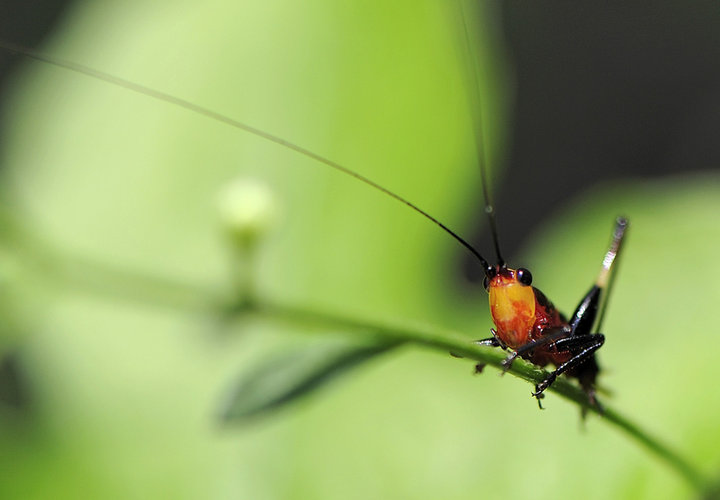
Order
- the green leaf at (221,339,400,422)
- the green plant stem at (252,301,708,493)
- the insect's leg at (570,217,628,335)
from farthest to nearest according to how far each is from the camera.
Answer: the insect's leg at (570,217,628,335) < the green leaf at (221,339,400,422) < the green plant stem at (252,301,708,493)

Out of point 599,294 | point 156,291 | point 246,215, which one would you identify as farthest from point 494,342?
point 156,291

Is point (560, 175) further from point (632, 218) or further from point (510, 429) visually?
point (510, 429)

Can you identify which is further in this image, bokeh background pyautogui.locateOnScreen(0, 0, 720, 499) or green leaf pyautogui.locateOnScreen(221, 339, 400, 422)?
bokeh background pyautogui.locateOnScreen(0, 0, 720, 499)

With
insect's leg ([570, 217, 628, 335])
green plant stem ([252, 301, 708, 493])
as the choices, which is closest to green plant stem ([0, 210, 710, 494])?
green plant stem ([252, 301, 708, 493])

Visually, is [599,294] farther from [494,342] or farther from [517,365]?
[517,365]

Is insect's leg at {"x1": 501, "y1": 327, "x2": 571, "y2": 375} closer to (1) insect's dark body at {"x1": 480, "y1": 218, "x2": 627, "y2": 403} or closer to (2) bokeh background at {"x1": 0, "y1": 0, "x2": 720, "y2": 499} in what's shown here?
(1) insect's dark body at {"x1": 480, "y1": 218, "x2": 627, "y2": 403}

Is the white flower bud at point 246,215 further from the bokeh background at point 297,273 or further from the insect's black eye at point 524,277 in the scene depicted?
the insect's black eye at point 524,277
